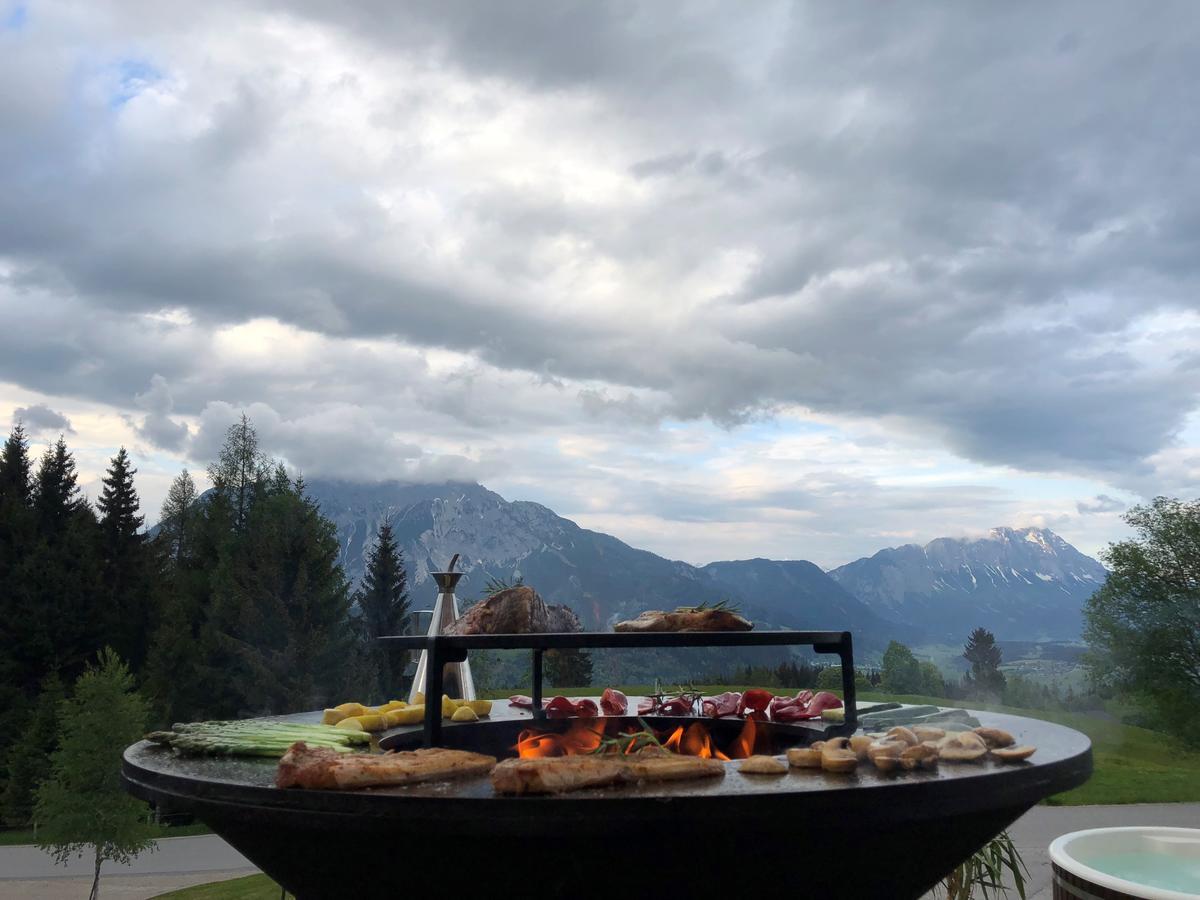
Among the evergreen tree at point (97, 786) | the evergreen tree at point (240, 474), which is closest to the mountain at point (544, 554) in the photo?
the evergreen tree at point (240, 474)

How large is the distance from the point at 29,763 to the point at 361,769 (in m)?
32.0

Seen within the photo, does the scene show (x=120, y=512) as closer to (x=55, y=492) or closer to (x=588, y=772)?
(x=55, y=492)

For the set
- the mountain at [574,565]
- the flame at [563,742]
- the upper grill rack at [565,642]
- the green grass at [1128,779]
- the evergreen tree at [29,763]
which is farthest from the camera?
the mountain at [574,565]

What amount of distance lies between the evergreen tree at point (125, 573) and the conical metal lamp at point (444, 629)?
1365 inches

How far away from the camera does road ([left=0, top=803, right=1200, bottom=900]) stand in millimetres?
16875

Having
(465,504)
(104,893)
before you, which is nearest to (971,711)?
(104,893)

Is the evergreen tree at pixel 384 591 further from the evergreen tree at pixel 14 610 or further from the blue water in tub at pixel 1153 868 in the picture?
the blue water in tub at pixel 1153 868

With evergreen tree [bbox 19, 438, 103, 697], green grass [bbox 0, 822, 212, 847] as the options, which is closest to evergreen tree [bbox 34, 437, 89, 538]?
evergreen tree [bbox 19, 438, 103, 697]

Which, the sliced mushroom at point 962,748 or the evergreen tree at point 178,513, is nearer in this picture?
the sliced mushroom at point 962,748

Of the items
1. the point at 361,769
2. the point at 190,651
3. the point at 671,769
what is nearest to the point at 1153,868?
the point at 671,769

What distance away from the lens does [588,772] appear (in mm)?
2332

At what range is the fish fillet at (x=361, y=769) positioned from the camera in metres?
2.32

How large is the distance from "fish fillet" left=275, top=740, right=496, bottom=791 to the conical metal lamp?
1.92 meters

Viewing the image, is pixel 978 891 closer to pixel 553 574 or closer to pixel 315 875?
pixel 315 875
